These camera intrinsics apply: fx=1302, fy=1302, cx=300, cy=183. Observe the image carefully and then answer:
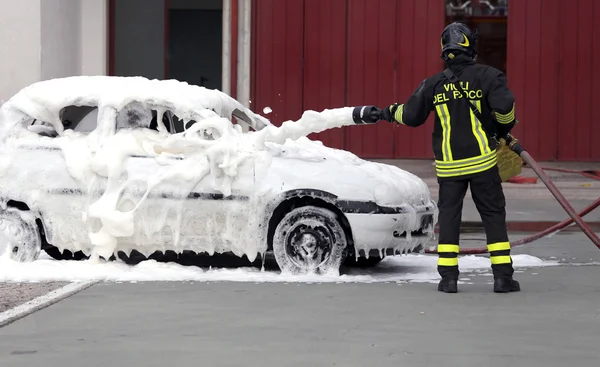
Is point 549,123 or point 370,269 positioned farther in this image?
point 549,123

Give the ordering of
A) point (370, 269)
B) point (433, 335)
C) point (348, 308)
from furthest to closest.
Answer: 1. point (370, 269)
2. point (348, 308)
3. point (433, 335)

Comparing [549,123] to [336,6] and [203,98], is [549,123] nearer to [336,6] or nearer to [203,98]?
[336,6]

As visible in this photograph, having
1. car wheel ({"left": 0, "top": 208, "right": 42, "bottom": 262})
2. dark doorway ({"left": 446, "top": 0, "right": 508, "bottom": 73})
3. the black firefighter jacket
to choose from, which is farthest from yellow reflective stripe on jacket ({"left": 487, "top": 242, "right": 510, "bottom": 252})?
dark doorway ({"left": 446, "top": 0, "right": 508, "bottom": 73})

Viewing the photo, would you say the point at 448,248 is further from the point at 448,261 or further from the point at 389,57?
the point at 389,57

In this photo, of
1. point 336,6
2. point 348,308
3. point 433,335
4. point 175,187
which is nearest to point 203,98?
point 175,187

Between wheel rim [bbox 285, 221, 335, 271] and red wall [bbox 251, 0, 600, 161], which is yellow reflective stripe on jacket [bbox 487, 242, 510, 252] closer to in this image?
wheel rim [bbox 285, 221, 335, 271]

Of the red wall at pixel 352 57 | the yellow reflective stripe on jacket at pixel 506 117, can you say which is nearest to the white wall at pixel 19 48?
the red wall at pixel 352 57

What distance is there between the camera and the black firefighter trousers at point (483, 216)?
9.07 m

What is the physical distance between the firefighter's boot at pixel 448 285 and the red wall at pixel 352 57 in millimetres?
10938

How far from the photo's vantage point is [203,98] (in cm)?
1049

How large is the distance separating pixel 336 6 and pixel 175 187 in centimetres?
1044

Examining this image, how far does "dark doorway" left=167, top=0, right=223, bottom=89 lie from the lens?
21141 mm

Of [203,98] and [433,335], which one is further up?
[203,98]

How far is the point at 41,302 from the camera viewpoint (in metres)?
8.29
